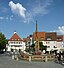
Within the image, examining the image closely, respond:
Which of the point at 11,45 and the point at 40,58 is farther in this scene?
the point at 11,45

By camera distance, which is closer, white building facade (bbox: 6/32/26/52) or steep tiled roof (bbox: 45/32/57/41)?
steep tiled roof (bbox: 45/32/57/41)

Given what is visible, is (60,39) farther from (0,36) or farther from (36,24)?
(36,24)

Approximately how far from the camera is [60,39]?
361ft

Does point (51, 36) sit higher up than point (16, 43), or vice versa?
point (51, 36)

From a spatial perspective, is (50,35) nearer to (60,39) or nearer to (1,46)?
(60,39)

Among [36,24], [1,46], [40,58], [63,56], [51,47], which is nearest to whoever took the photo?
[63,56]

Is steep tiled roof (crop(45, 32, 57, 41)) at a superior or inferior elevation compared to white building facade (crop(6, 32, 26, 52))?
superior

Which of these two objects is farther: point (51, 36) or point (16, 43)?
point (16, 43)

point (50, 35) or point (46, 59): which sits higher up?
point (50, 35)

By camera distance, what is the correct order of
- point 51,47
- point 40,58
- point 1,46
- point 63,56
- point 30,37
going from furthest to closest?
point 30,37 → point 51,47 → point 1,46 → point 40,58 → point 63,56

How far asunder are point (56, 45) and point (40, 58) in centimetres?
6499

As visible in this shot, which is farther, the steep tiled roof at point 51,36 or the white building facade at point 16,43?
the white building facade at point 16,43

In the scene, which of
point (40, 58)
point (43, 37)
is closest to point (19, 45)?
point (43, 37)

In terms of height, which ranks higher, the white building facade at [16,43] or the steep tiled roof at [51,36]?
the steep tiled roof at [51,36]
